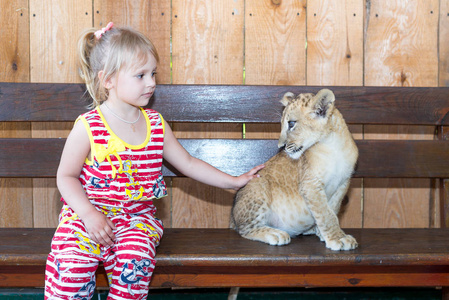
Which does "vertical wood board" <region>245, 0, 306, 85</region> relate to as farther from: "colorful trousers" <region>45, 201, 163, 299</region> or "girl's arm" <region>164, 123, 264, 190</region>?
"colorful trousers" <region>45, 201, 163, 299</region>

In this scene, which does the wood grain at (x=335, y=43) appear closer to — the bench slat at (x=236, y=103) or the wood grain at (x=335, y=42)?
the wood grain at (x=335, y=42)

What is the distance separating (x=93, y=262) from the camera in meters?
1.76

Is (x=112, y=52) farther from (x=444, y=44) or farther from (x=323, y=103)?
(x=444, y=44)

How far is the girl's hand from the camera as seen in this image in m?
1.80

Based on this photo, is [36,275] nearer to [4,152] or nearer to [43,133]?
[4,152]

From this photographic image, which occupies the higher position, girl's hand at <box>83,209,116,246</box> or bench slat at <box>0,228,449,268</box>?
Result: girl's hand at <box>83,209,116,246</box>

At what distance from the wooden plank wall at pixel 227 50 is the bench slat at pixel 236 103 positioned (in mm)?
251

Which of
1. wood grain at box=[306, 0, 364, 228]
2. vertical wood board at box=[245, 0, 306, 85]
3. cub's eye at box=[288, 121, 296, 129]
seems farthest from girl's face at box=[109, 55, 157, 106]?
wood grain at box=[306, 0, 364, 228]

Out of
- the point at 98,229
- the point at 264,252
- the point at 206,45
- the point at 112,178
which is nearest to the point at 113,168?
the point at 112,178

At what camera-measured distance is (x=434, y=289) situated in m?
2.81

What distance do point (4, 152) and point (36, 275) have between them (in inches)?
31.6

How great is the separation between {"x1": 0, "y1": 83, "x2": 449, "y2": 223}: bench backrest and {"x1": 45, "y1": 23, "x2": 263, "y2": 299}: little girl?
1.31 ft

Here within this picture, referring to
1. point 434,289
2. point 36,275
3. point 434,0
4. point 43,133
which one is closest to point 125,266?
point 36,275

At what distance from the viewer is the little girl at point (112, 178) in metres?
1.74
